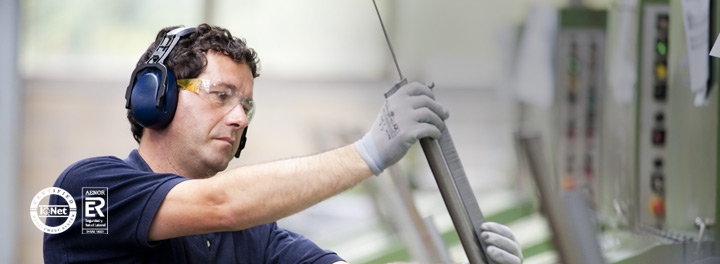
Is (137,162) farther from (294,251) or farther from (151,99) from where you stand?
(294,251)

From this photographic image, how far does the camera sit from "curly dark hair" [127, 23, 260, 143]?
149cm

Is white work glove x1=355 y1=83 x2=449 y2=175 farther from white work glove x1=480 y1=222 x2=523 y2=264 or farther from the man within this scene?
white work glove x1=480 y1=222 x2=523 y2=264

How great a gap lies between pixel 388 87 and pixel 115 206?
3350mm

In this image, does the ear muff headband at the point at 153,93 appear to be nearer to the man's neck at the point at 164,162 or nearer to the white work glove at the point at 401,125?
the man's neck at the point at 164,162

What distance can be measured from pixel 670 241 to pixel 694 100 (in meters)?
0.34

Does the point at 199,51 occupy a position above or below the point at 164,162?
above

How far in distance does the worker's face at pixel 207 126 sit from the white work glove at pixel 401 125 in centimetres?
37

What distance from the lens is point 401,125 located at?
3.91 feet

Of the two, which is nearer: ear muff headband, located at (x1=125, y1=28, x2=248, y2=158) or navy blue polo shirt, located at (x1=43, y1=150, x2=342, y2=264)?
navy blue polo shirt, located at (x1=43, y1=150, x2=342, y2=264)

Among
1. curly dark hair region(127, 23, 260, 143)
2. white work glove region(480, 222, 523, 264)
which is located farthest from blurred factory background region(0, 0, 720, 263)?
curly dark hair region(127, 23, 260, 143)

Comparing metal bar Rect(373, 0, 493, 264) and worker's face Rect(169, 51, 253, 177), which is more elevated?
worker's face Rect(169, 51, 253, 177)

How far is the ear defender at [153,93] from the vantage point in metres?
1.44

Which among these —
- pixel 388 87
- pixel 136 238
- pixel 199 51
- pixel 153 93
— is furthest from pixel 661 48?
pixel 388 87

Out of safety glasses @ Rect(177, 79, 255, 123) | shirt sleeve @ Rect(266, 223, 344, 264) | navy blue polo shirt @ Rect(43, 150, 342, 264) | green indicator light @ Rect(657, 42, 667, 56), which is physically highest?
green indicator light @ Rect(657, 42, 667, 56)
